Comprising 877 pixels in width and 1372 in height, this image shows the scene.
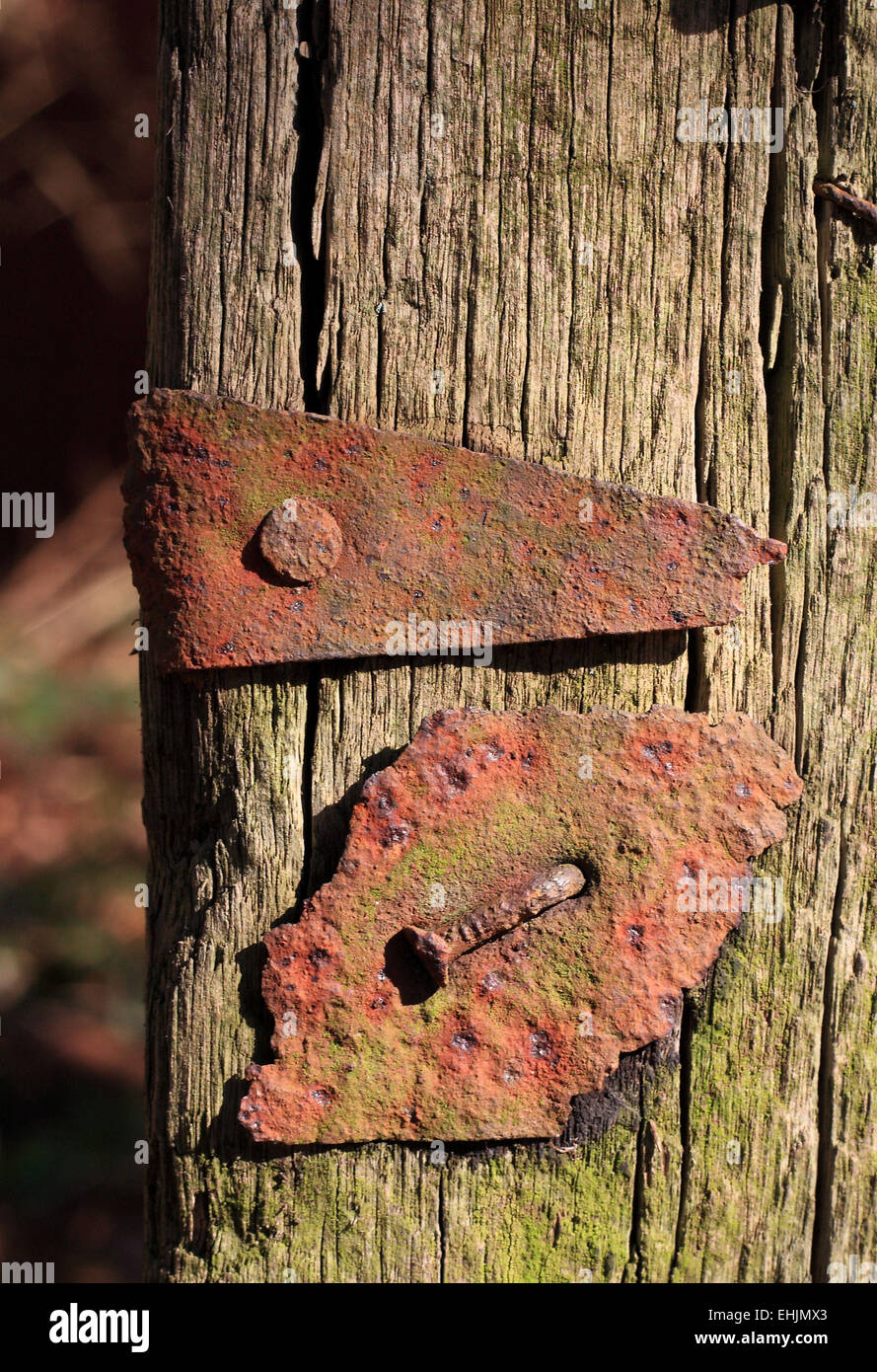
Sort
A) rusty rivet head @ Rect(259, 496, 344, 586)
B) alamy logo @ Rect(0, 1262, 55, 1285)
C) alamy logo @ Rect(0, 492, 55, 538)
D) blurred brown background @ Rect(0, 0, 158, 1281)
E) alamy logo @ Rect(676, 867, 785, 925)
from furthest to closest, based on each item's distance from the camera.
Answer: alamy logo @ Rect(0, 492, 55, 538) → blurred brown background @ Rect(0, 0, 158, 1281) → alamy logo @ Rect(0, 1262, 55, 1285) → alamy logo @ Rect(676, 867, 785, 925) → rusty rivet head @ Rect(259, 496, 344, 586)

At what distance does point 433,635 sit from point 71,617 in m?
3.26

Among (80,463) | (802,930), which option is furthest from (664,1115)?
(80,463)

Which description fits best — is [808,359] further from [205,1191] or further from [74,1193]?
[74,1193]

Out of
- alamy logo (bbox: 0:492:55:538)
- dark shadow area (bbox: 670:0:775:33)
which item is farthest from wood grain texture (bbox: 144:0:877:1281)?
alamy logo (bbox: 0:492:55:538)

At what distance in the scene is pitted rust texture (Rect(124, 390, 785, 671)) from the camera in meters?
1.21

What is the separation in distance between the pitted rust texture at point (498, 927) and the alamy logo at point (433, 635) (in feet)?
0.29

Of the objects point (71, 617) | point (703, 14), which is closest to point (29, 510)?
point (71, 617)

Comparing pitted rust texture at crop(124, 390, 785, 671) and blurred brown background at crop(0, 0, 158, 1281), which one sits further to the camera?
blurred brown background at crop(0, 0, 158, 1281)

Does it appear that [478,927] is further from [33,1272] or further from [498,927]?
[33,1272]

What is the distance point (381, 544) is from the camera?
4.08 feet

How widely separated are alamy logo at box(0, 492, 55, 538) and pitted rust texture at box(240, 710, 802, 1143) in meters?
3.04

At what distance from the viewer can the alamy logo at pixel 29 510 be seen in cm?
401

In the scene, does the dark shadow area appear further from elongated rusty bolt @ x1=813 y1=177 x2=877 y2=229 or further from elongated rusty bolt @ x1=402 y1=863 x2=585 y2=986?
elongated rusty bolt @ x1=402 y1=863 x2=585 y2=986
